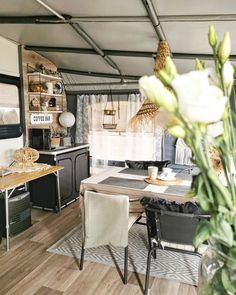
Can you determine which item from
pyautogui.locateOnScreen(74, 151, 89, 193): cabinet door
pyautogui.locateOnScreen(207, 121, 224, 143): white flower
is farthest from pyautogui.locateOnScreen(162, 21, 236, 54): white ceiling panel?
pyautogui.locateOnScreen(74, 151, 89, 193): cabinet door

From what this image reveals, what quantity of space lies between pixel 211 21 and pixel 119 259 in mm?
2401

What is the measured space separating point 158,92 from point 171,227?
5.73ft

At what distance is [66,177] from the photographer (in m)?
4.24

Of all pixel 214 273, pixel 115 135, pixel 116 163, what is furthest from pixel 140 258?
pixel 115 135

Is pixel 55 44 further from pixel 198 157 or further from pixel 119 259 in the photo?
pixel 198 157

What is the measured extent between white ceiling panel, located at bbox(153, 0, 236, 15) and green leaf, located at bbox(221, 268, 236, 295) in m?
1.87

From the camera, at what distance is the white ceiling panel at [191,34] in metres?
2.28

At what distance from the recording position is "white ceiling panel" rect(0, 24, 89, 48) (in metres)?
2.95

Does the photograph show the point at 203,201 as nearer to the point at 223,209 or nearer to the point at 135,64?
the point at 223,209

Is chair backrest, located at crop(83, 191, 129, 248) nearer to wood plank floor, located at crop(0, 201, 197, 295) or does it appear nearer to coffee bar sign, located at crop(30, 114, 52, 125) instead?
wood plank floor, located at crop(0, 201, 197, 295)

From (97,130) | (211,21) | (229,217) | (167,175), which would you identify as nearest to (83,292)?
(167,175)

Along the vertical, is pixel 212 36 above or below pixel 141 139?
above

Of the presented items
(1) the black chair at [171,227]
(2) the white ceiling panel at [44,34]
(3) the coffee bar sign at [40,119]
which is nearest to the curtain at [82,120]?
(3) the coffee bar sign at [40,119]

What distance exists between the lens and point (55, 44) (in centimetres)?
362
